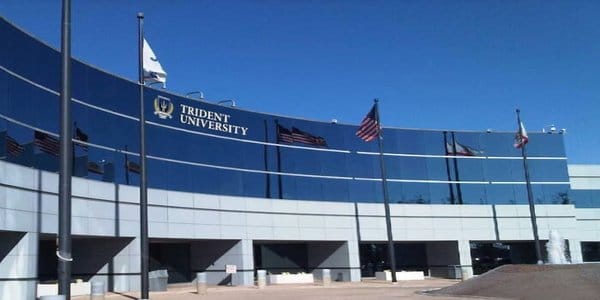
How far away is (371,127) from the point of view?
40.4 meters

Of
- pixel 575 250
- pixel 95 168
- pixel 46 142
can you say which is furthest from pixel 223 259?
pixel 575 250

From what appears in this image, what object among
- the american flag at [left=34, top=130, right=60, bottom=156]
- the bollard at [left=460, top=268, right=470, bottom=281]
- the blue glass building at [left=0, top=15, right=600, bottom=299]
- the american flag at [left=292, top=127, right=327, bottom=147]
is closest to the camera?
the blue glass building at [left=0, top=15, right=600, bottom=299]

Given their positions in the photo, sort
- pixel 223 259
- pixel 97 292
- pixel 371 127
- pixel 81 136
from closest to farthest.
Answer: pixel 97 292, pixel 81 136, pixel 371 127, pixel 223 259

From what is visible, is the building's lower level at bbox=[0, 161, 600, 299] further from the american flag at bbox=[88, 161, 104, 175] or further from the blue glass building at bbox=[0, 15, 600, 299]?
the american flag at bbox=[88, 161, 104, 175]

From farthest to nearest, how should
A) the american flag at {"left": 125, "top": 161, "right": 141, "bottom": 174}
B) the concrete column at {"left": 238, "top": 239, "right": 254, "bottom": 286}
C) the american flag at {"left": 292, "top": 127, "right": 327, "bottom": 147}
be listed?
the american flag at {"left": 292, "top": 127, "right": 327, "bottom": 147}, the concrete column at {"left": 238, "top": 239, "right": 254, "bottom": 286}, the american flag at {"left": 125, "top": 161, "right": 141, "bottom": 174}

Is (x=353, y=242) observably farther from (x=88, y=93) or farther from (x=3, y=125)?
(x=3, y=125)

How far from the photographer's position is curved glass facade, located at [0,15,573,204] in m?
29.6

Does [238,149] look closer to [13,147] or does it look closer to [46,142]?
[46,142]

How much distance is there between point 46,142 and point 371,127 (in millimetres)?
18632

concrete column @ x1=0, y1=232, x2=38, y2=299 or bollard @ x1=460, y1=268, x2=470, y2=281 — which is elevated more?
concrete column @ x1=0, y1=232, x2=38, y2=299

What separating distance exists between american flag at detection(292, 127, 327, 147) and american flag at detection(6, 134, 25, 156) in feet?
70.7

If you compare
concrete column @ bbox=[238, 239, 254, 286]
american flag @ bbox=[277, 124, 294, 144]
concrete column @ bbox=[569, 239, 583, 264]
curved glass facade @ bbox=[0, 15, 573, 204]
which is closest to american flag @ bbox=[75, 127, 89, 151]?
curved glass facade @ bbox=[0, 15, 573, 204]

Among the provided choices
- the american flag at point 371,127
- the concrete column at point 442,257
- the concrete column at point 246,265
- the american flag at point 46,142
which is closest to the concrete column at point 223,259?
the concrete column at point 246,265

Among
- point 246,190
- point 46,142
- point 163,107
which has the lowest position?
point 246,190
